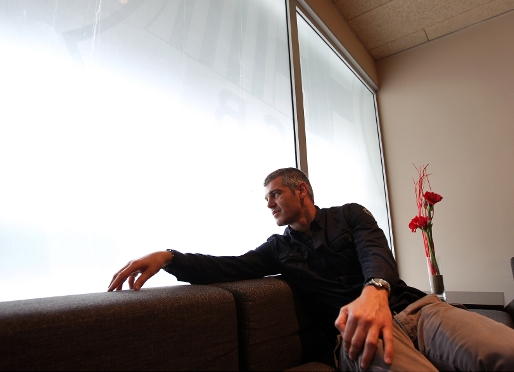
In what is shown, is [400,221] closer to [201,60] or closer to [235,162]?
[235,162]

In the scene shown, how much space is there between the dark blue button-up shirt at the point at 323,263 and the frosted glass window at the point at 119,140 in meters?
0.26

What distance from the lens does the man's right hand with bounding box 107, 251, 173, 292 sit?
1.13 meters

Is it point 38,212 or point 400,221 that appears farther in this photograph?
point 400,221

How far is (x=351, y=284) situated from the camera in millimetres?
1395

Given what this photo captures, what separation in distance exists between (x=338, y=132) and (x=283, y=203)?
A: 6.19 feet

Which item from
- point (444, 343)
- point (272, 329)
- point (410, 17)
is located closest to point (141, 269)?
point (272, 329)

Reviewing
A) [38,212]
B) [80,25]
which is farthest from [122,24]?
[38,212]

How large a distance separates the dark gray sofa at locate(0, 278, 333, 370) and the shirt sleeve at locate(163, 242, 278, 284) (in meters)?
0.14

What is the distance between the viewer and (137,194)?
1396 mm

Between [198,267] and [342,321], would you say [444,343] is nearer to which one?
[342,321]

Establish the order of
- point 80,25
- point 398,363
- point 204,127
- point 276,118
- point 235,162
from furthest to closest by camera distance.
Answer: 1. point 276,118
2. point 235,162
3. point 204,127
4. point 80,25
5. point 398,363

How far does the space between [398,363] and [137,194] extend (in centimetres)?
105

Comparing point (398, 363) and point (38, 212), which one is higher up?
point (38, 212)

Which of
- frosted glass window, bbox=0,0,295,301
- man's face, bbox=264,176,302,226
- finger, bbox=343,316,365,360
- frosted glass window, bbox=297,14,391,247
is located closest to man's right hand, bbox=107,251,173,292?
frosted glass window, bbox=0,0,295,301
